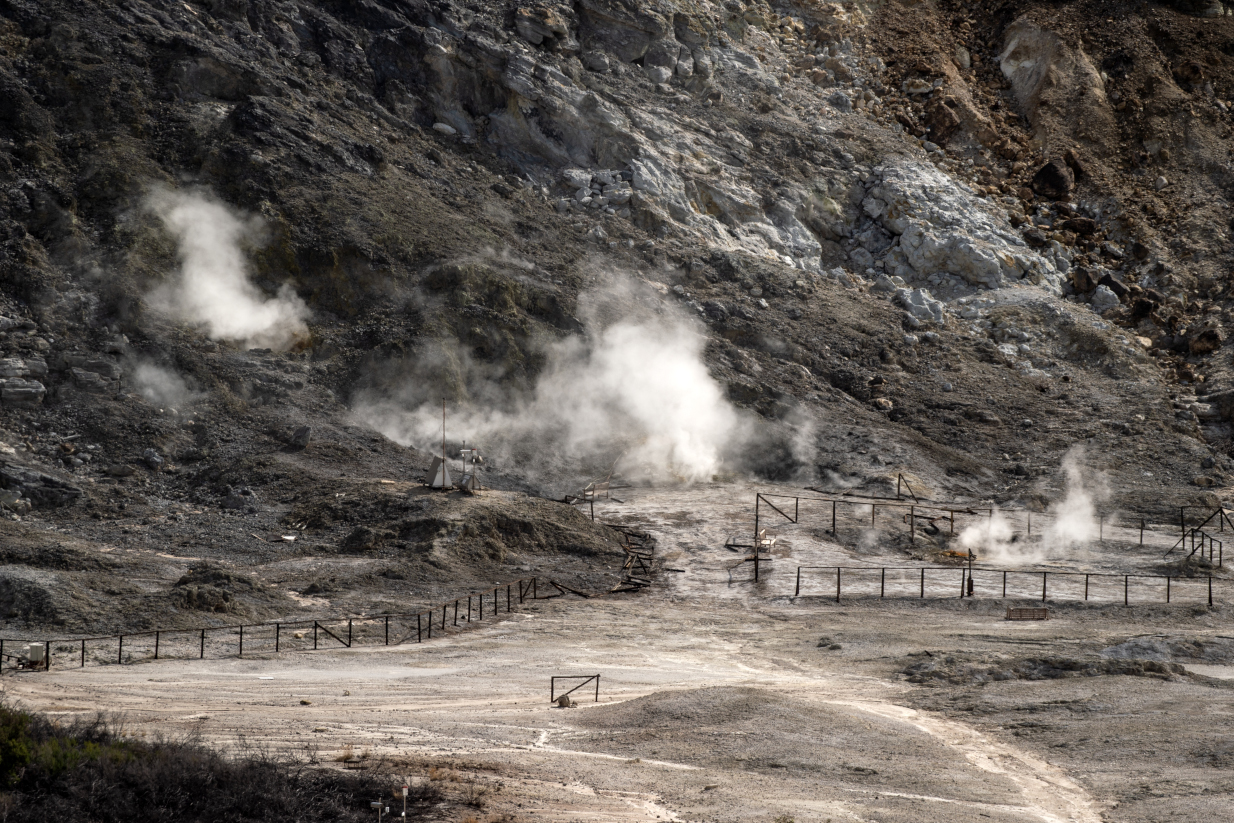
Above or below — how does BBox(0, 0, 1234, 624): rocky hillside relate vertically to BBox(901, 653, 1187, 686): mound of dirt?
above

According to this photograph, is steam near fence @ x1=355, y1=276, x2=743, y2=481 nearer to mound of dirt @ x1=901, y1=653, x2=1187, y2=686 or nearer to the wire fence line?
the wire fence line

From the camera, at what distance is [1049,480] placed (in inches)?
1634

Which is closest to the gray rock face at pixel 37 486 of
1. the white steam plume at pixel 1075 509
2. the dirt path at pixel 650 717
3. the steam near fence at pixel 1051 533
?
the dirt path at pixel 650 717

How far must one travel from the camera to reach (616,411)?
43375mm

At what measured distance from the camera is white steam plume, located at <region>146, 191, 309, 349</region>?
40.7 metres

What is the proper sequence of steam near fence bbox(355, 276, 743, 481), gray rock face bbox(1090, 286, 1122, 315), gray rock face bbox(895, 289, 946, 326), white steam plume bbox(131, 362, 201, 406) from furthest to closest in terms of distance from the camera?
gray rock face bbox(1090, 286, 1122, 315) → gray rock face bbox(895, 289, 946, 326) → steam near fence bbox(355, 276, 743, 481) → white steam plume bbox(131, 362, 201, 406)

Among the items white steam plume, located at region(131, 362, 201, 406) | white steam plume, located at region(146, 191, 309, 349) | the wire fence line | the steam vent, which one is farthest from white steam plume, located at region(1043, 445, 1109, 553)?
white steam plume, located at region(131, 362, 201, 406)

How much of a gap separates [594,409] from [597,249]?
34.6 feet

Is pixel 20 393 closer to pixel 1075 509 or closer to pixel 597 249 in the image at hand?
pixel 597 249

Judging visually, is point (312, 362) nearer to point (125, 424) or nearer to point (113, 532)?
point (125, 424)

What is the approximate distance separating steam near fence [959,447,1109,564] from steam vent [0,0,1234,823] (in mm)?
226

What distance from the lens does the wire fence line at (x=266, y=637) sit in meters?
20.2

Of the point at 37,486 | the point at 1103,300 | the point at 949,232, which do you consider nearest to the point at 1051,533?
the point at 1103,300

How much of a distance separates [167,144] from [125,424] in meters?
16.1
